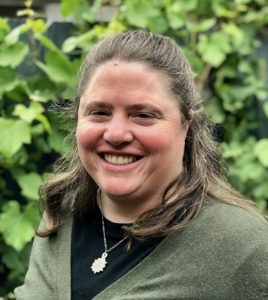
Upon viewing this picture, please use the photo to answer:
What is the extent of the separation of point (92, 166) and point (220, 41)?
1.78m

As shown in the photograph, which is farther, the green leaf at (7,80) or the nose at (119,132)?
the green leaf at (7,80)

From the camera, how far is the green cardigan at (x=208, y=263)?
62.7 inches

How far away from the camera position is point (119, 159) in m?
1.64

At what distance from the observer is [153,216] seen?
1701 millimetres

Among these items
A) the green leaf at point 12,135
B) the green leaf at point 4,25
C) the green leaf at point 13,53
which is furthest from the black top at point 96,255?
the green leaf at point 4,25

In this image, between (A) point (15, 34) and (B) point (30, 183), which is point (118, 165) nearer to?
Result: (B) point (30, 183)

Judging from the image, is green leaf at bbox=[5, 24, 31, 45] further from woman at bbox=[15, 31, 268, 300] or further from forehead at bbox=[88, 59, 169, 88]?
forehead at bbox=[88, 59, 169, 88]

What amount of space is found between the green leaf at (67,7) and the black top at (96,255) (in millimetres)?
1590

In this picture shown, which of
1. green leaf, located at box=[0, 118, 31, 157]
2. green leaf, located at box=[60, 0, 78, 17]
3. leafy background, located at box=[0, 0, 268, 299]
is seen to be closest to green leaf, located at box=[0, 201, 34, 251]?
leafy background, located at box=[0, 0, 268, 299]

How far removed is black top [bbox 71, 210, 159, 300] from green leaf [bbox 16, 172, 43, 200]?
1.08 meters

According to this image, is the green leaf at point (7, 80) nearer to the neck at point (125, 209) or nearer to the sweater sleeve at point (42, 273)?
the sweater sleeve at point (42, 273)

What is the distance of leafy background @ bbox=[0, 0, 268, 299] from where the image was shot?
9.71 ft

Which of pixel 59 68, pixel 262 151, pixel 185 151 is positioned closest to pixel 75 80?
pixel 59 68

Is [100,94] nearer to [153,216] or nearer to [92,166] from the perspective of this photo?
[92,166]
